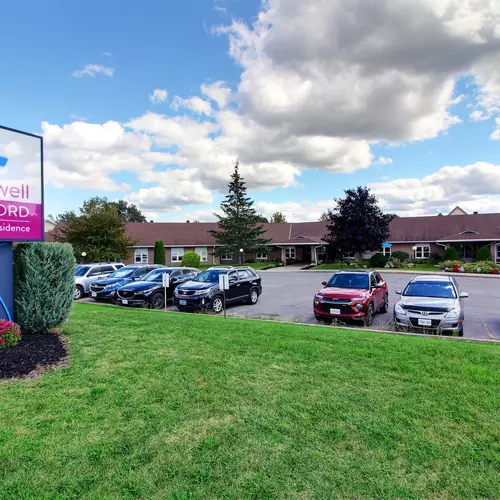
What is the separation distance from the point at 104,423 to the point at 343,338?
476 centimetres

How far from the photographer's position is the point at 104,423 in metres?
3.75

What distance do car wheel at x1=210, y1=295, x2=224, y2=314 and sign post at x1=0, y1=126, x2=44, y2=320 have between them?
689cm

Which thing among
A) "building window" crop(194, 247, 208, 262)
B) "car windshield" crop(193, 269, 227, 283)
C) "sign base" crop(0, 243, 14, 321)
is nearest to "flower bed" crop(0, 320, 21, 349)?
"sign base" crop(0, 243, 14, 321)

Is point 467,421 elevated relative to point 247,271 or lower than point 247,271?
lower

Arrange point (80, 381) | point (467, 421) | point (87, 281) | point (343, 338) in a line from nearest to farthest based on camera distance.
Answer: point (467, 421)
point (80, 381)
point (343, 338)
point (87, 281)

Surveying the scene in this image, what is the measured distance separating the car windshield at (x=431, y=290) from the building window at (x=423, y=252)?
3312 centimetres

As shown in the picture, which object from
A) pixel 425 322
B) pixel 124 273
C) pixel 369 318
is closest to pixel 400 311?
pixel 425 322

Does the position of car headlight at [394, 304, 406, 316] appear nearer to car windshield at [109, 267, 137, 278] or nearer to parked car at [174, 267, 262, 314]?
parked car at [174, 267, 262, 314]

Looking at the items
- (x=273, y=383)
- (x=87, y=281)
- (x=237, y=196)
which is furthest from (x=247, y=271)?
(x=237, y=196)

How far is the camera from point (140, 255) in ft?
149

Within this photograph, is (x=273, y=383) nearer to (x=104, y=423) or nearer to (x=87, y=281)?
(x=104, y=423)

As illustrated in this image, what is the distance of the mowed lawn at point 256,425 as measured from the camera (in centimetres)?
288

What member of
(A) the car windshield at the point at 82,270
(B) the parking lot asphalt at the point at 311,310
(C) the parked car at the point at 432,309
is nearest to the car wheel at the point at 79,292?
(A) the car windshield at the point at 82,270

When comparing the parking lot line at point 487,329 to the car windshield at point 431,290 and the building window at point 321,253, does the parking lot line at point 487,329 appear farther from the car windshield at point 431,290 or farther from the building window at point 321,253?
the building window at point 321,253
